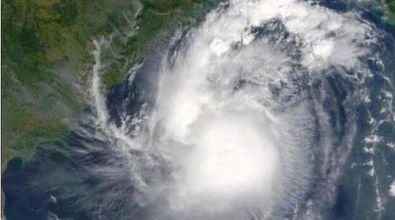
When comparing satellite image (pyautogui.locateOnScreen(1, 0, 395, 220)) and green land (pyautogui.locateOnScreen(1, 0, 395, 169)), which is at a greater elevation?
green land (pyautogui.locateOnScreen(1, 0, 395, 169))

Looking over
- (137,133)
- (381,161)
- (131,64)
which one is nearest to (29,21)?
(131,64)

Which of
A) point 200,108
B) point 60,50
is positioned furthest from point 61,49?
point 200,108

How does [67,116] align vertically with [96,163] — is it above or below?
above

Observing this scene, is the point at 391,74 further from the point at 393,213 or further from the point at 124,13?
the point at 124,13

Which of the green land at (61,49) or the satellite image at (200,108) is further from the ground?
the green land at (61,49)
